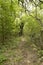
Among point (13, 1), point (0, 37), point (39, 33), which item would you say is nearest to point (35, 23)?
point (39, 33)

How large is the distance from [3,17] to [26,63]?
230 inches

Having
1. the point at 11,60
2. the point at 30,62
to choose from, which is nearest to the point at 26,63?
the point at 30,62

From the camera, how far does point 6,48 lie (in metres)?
17.3

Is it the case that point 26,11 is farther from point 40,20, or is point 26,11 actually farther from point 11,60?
point 11,60

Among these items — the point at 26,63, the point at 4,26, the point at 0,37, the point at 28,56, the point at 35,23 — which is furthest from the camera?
the point at 0,37

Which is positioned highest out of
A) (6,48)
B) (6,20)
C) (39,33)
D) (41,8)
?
(41,8)

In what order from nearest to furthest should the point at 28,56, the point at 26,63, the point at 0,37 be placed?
the point at 26,63 < the point at 28,56 < the point at 0,37

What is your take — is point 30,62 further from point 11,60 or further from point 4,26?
point 4,26

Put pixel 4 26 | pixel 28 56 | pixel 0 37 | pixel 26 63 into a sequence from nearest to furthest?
pixel 26 63 < pixel 28 56 < pixel 4 26 < pixel 0 37

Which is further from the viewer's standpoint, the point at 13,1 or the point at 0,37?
the point at 0,37

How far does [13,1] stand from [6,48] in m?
4.67

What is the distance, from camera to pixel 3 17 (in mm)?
16906

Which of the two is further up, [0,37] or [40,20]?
[40,20]

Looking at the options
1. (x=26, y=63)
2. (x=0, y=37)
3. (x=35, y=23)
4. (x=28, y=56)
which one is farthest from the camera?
(x=0, y=37)
